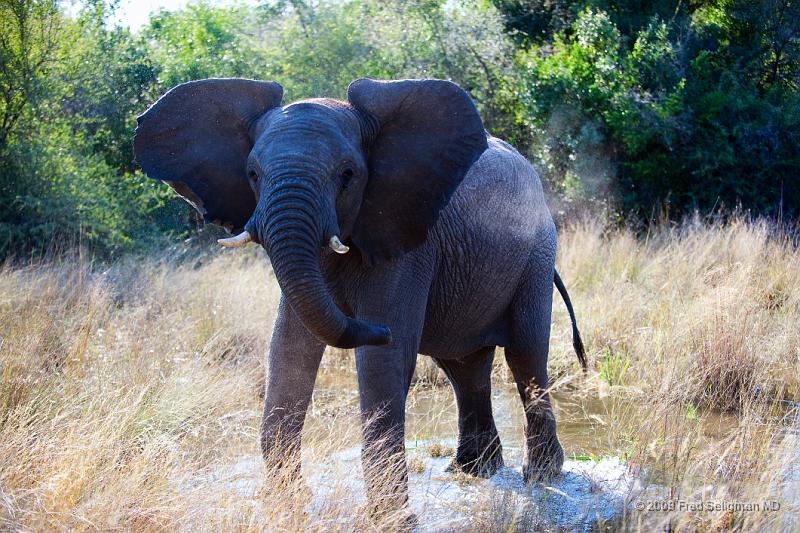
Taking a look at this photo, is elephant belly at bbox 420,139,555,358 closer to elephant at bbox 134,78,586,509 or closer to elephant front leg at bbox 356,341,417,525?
elephant at bbox 134,78,586,509

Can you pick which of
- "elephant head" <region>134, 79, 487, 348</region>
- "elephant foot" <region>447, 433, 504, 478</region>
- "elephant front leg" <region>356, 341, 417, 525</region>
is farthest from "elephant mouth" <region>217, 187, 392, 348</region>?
"elephant foot" <region>447, 433, 504, 478</region>

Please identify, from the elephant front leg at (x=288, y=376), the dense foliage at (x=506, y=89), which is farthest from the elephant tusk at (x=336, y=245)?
the dense foliage at (x=506, y=89)

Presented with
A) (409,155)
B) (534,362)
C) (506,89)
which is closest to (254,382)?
(534,362)

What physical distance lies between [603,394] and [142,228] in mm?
8065

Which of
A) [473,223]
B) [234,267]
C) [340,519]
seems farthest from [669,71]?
[340,519]

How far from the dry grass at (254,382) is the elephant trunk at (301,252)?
0.73 meters

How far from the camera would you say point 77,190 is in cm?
1262

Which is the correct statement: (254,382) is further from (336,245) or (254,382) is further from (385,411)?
(336,245)

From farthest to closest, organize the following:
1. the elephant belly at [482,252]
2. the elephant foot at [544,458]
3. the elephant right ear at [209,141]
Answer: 1. the elephant foot at [544,458]
2. the elephant belly at [482,252]
3. the elephant right ear at [209,141]

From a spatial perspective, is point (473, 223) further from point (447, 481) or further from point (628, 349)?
point (628, 349)

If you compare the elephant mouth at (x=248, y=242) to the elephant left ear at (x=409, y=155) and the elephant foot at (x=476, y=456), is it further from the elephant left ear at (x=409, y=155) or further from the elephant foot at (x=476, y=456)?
the elephant foot at (x=476, y=456)

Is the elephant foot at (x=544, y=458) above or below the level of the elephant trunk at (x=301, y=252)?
below

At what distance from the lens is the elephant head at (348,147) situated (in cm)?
438

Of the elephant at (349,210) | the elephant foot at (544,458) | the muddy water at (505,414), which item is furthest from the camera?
the muddy water at (505,414)
